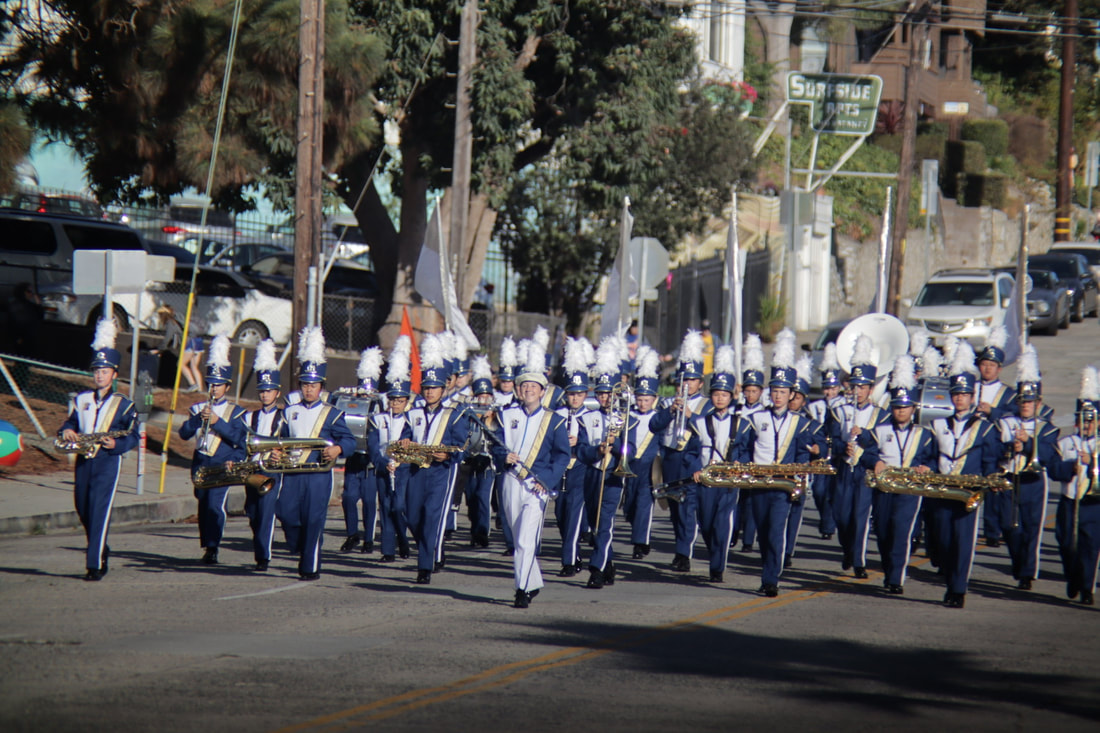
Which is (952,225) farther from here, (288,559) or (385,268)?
(288,559)

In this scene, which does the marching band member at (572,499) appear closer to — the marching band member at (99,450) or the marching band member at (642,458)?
the marching band member at (642,458)

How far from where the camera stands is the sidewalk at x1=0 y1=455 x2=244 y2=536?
48.3ft

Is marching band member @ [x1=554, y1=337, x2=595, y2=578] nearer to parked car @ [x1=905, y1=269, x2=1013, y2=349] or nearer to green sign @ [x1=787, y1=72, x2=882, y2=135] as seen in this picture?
parked car @ [x1=905, y1=269, x2=1013, y2=349]

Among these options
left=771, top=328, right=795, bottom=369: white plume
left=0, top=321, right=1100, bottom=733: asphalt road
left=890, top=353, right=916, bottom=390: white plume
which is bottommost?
left=0, top=321, right=1100, bottom=733: asphalt road

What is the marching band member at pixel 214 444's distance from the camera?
1205 cm

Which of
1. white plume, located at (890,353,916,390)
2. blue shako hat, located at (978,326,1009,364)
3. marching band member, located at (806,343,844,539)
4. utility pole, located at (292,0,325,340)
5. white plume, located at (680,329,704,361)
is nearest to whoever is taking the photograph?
white plume, located at (890,353,916,390)

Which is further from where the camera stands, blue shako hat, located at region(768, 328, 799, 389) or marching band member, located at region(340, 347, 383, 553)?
marching band member, located at region(340, 347, 383, 553)

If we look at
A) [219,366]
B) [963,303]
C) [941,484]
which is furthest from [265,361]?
[963,303]

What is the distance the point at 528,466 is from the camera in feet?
35.6

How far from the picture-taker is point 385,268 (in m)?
25.8

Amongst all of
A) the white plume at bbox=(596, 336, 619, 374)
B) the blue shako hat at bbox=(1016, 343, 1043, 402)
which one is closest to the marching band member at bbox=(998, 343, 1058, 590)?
the blue shako hat at bbox=(1016, 343, 1043, 402)

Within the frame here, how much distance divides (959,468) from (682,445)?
2.51 meters

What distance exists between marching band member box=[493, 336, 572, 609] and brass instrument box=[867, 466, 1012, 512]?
2.85m

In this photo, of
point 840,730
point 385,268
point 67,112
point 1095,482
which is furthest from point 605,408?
point 385,268
